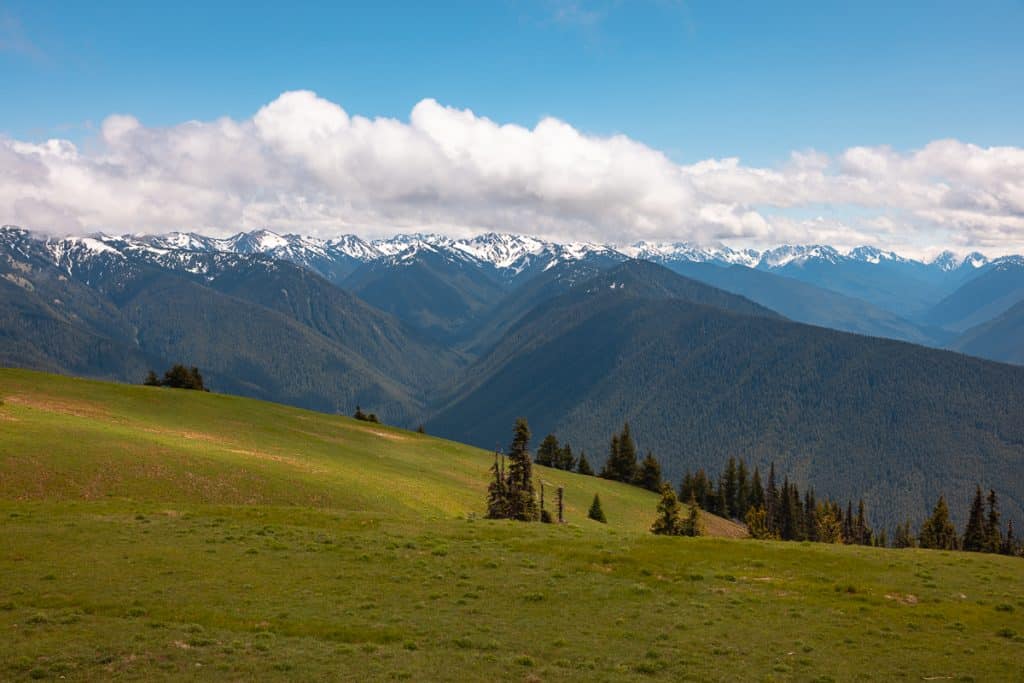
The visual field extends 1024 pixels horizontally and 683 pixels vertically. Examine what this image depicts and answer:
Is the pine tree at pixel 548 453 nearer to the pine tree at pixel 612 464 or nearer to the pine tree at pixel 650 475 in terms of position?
the pine tree at pixel 612 464

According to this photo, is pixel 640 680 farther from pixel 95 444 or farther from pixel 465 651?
pixel 95 444

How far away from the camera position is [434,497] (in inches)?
2596

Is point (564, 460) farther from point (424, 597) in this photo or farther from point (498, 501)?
point (424, 597)

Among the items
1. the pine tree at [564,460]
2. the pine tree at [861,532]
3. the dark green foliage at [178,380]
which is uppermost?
the dark green foliage at [178,380]

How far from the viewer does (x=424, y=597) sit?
91.7 feet

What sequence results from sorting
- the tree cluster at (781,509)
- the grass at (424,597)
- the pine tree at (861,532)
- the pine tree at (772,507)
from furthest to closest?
the pine tree at (772,507) < the pine tree at (861,532) < the tree cluster at (781,509) < the grass at (424,597)

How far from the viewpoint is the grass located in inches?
846

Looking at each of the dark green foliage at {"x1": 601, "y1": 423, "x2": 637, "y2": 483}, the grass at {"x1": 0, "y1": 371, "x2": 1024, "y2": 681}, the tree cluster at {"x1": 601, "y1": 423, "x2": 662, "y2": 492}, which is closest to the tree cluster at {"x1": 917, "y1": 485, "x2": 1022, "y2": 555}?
the tree cluster at {"x1": 601, "y1": 423, "x2": 662, "y2": 492}

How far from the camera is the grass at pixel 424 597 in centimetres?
2148

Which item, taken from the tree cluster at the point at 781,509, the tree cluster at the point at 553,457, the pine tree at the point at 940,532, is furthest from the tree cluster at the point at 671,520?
the tree cluster at the point at 553,457

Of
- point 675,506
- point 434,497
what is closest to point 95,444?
point 434,497

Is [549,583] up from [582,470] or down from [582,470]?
up

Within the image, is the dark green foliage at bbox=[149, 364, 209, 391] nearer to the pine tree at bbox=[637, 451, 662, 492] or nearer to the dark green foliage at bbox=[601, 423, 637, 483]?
the dark green foliage at bbox=[601, 423, 637, 483]

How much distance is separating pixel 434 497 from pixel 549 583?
36.9 meters
